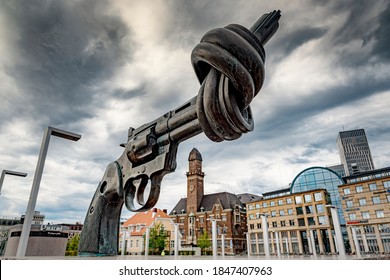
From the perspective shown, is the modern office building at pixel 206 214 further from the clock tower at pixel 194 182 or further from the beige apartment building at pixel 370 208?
the beige apartment building at pixel 370 208

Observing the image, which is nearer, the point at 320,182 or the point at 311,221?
the point at 311,221

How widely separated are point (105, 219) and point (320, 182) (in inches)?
1194

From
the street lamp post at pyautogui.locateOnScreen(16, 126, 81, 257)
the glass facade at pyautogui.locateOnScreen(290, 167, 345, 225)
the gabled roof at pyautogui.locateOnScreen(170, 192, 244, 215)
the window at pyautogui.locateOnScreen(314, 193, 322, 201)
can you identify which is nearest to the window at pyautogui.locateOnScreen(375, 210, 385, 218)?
the glass facade at pyautogui.locateOnScreen(290, 167, 345, 225)

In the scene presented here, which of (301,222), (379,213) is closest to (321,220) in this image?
(301,222)

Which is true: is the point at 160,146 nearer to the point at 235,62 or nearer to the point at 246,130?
the point at 246,130

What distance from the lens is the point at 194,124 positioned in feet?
7.22

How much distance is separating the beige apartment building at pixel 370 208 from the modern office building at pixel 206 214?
14672 millimetres

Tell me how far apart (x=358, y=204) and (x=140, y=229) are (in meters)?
23.8

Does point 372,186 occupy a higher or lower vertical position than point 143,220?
higher

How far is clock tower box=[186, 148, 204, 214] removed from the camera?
39406mm

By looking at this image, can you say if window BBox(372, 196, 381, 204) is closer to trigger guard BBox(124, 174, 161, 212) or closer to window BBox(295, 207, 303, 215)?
window BBox(295, 207, 303, 215)

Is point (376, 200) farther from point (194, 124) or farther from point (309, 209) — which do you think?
point (194, 124)

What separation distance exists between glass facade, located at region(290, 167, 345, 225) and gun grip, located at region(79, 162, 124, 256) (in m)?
29.4
